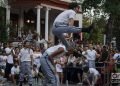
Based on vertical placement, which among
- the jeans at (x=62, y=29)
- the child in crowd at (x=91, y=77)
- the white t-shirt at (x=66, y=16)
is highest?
the white t-shirt at (x=66, y=16)

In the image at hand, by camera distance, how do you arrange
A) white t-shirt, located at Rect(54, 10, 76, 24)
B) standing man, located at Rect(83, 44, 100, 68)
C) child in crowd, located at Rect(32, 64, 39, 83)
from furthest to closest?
standing man, located at Rect(83, 44, 100, 68) → child in crowd, located at Rect(32, 64, 39, 83) → white t-shirt, located at Rect(54, 10, 76, 24)

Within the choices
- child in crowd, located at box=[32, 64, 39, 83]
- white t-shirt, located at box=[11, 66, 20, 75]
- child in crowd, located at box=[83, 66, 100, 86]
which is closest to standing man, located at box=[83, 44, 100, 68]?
child in crowd, located at box=[83, 66, 100, 86]

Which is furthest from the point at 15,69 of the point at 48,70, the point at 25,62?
the point at 48,70

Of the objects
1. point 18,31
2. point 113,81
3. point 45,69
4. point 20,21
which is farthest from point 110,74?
point 20,21

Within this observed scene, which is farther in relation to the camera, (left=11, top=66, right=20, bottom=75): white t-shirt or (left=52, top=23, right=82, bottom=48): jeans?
(left=11, top=66, right=20, bottom=75): white t-shirt

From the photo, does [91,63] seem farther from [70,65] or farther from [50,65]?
[50,65]

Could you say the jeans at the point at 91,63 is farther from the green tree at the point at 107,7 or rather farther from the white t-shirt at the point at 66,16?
the green tree at the point at 107,7

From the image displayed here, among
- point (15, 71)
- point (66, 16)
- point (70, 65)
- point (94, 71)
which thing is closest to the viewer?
point (66, 16)

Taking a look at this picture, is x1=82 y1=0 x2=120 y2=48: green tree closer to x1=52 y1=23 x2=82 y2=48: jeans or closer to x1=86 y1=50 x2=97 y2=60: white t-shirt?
x1=86 y1=50 x2=97 y2=60: white t-shirt

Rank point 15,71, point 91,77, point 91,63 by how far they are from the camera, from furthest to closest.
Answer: point 15,71 < point 91,63 < point 91,77

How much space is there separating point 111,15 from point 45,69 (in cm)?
2090

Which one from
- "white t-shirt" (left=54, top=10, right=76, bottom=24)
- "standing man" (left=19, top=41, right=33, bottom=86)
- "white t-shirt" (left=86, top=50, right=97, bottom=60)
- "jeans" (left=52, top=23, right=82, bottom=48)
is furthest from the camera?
"white t-shirt" (left=86, top=50, right=97, bottom=60)

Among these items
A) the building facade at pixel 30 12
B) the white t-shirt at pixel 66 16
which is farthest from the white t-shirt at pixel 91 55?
the building facade at pixel 30 12

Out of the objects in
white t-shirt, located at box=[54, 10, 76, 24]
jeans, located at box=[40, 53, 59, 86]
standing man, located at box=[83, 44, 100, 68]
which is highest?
white t-shirt, located at box=[54, 10, 76, 24]
